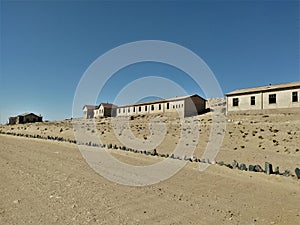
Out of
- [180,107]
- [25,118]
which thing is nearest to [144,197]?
[180,107]

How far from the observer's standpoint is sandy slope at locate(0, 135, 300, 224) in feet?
16.7

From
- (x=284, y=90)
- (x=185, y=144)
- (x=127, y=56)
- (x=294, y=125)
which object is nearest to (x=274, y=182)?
(x=127, y=56)

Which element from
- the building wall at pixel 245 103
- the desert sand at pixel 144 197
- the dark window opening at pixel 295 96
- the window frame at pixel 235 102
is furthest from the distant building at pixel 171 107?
the desert sand at pixel 144 197

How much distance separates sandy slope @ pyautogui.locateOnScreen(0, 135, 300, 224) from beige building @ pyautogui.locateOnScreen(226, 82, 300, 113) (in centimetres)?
2450

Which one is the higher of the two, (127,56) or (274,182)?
(127,56)

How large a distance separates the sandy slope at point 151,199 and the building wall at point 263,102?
24.6 meters

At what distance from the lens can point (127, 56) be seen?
1401 cm

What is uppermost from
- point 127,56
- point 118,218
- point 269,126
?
point 127,56

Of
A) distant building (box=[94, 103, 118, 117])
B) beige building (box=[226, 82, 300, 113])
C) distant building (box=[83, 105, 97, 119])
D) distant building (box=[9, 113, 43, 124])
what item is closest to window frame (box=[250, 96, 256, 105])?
beige building (box=[226, 82, 300, 113])

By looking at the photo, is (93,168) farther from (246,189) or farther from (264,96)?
(264,96)

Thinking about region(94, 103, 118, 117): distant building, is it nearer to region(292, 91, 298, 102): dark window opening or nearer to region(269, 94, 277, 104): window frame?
region(269, 94, 277, 104): window frame

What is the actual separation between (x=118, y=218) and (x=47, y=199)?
2.07m

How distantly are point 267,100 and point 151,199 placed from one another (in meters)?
29.7

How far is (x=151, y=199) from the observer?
20.6 feet
